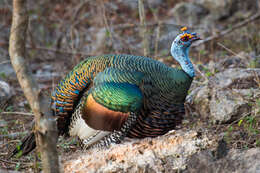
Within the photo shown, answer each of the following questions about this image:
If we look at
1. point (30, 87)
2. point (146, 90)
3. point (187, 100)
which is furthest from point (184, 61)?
point (30, 87)

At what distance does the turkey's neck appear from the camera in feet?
13.7

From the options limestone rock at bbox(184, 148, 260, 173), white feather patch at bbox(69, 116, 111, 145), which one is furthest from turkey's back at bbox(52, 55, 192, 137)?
limestone rock at bbox(184, 148, 260, 173)

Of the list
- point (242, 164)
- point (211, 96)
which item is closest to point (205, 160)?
point (242, 164)

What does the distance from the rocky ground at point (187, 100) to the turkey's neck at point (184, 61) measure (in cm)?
62

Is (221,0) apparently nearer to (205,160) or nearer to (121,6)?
(121,6)

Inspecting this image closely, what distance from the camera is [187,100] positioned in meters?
5.72

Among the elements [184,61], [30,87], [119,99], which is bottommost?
[119,99]

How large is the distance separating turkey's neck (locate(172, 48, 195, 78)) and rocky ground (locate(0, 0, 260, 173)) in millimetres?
624

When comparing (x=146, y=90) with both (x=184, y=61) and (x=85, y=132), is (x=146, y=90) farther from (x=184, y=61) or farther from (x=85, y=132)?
A: (x=85, y=132)

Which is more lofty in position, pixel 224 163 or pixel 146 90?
pixel 146 90

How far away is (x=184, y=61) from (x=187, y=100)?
1.60 metres

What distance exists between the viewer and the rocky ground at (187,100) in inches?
136

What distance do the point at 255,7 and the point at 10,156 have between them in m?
7.71

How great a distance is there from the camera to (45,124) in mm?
2736
